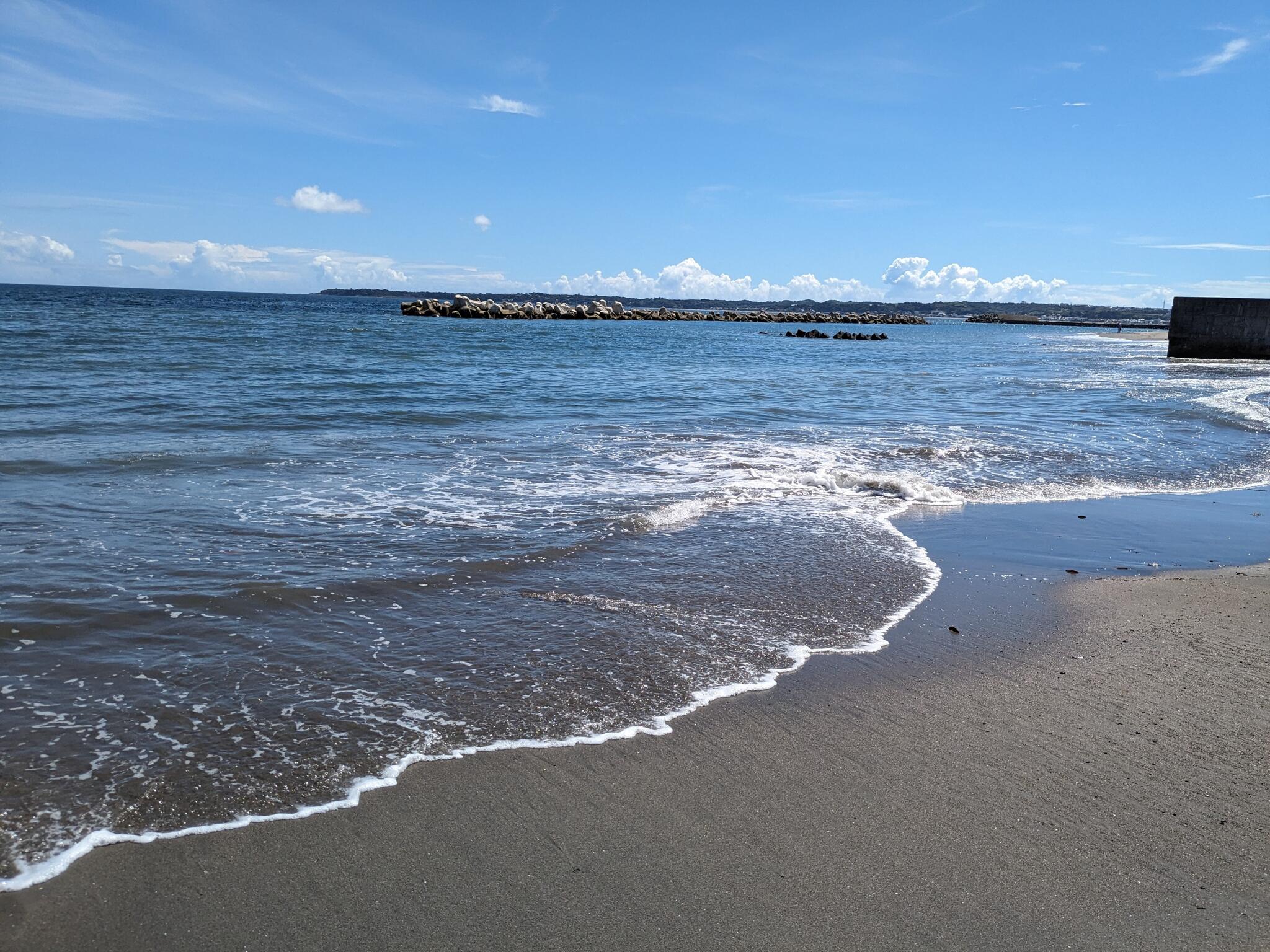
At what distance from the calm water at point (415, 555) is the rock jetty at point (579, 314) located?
4862 centimetres

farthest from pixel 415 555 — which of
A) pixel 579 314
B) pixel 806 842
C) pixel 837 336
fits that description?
pixel 579 314

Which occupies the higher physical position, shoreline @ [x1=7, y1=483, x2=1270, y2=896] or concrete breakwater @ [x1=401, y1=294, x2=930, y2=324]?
concrete breakwater @ [x1=401, y1=294, x2=930, y2=324]

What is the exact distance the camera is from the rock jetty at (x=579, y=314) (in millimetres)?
69125

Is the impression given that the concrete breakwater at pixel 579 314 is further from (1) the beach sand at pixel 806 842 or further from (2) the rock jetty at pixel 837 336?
(1) the beach sand at pixel 806 842

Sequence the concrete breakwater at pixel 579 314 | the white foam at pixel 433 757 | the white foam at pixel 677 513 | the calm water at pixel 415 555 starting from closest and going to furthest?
the white foam at pixel 433 757, the calm water at pixel 415 555, the white foam at pixel 677 513, the concrete breakwater at pixel 579 314

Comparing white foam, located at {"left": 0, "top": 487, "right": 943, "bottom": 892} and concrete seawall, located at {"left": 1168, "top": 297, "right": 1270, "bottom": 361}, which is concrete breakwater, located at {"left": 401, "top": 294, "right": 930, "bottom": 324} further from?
white foam, located at {"left": 0, "top": 487, "right": 943, "bottom": 892}

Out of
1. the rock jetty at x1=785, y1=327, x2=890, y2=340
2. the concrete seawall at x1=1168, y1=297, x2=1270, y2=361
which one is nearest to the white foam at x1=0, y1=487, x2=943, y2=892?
the concrete seawall at x1=1168, y1=297, x2=1270, y2=361

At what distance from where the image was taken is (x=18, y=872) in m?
2.58

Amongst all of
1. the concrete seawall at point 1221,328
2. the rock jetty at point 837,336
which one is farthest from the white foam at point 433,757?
the rock jetty at point 837,336

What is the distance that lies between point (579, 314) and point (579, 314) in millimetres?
77

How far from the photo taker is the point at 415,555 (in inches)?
238

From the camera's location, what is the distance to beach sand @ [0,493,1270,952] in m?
2.44

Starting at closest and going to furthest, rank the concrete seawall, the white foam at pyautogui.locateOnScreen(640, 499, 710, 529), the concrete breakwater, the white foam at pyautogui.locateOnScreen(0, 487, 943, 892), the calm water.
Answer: the white foam at pyautogui.locateOnScreen(0, 487, 943, 892), the calm water, the white foam at pyautogui.locateOnScreen(640, 499, 710, 529), the concrete seawall, the concrete breakwater

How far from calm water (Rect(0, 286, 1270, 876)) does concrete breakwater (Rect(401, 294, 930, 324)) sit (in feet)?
173
